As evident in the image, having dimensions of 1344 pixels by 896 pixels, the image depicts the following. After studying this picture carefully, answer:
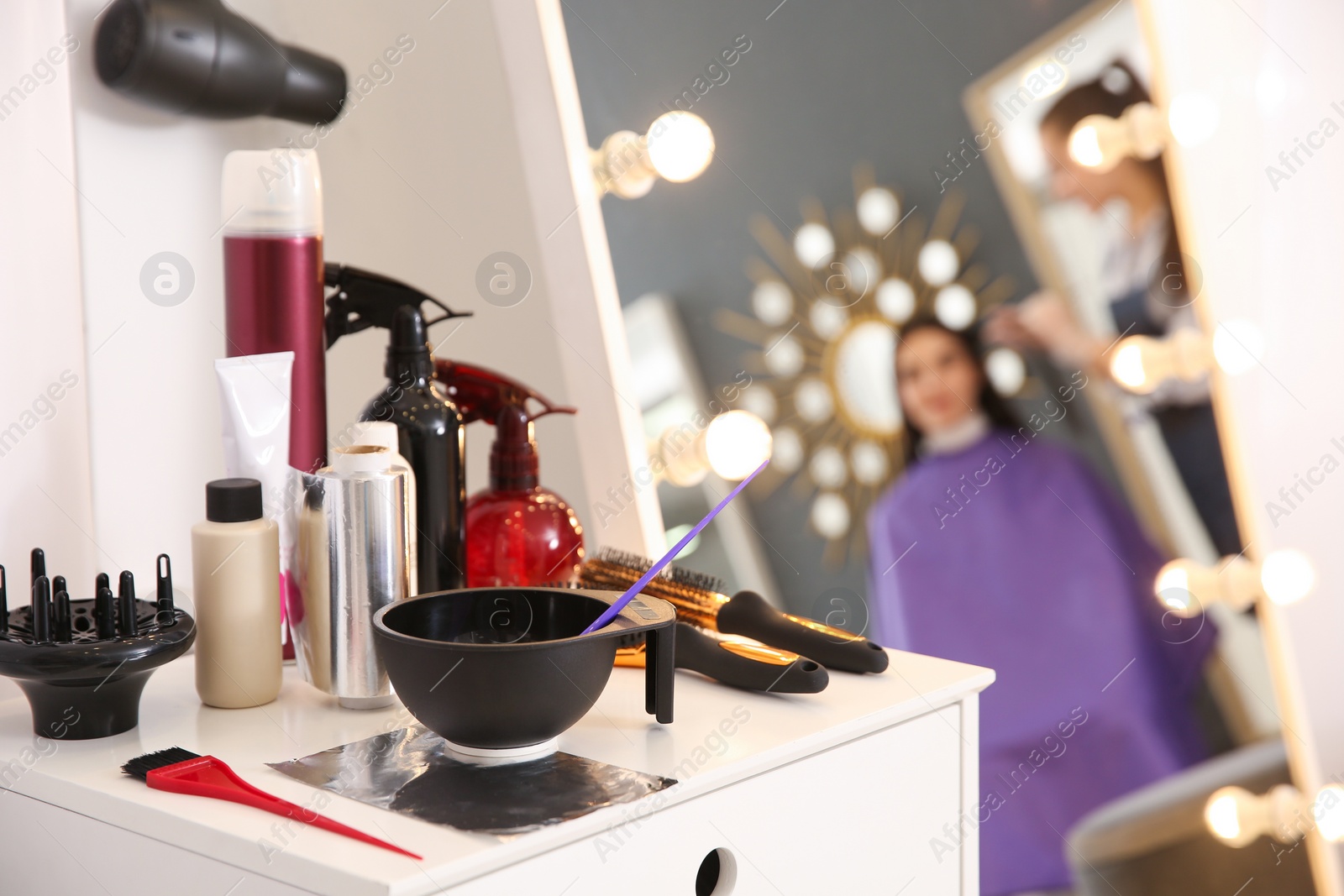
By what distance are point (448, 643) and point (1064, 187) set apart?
0.83 metres

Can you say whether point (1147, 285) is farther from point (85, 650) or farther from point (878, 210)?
point (85, 650)

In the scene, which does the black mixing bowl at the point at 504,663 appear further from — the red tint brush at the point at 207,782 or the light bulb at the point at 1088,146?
the light bulb at the point at 1088,146

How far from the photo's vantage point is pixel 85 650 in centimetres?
50

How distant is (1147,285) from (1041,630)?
0.35 metres

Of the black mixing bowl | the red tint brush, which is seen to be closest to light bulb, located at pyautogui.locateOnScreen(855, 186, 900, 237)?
the black mixing bowl

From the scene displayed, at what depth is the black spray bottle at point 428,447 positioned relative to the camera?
65 centimetres

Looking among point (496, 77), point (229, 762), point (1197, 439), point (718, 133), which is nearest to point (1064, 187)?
point (1197, 439)

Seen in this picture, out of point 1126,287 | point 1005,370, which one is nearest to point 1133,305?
point 1126,287

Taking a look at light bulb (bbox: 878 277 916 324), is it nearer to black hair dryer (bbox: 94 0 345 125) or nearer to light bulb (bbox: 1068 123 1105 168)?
light bulb (bbox: 1068 123 1105 168)

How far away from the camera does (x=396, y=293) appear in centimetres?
74

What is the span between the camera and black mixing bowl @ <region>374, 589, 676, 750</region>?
469mm

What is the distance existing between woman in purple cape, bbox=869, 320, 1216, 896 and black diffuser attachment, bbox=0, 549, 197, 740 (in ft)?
2.73

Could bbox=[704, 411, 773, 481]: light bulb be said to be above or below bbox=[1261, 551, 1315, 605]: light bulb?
above

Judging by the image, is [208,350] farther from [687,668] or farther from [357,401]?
[687,668]
